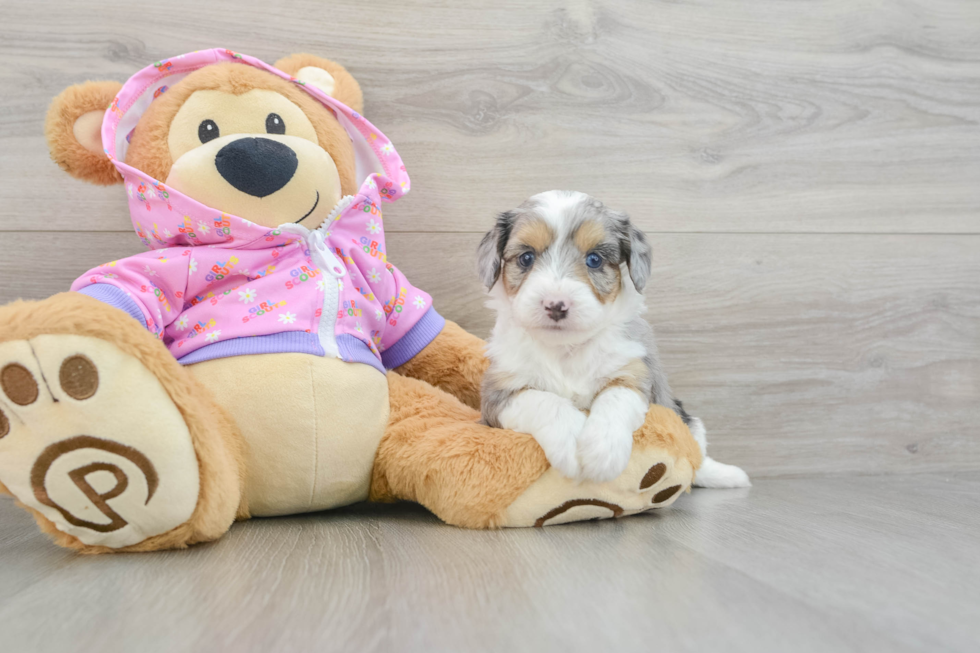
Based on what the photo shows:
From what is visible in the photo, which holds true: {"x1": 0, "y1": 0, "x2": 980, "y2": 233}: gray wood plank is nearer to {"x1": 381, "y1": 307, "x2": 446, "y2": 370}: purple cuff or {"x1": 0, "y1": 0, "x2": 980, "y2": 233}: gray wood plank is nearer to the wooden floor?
the wooden floor

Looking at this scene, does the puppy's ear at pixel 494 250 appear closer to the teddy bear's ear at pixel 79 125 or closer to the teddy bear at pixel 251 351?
the teddy bear at pixel 251 351

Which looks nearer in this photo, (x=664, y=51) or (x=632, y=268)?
(x=632, y=268)

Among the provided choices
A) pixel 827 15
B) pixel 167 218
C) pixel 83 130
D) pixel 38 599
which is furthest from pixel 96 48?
pixel 827 15

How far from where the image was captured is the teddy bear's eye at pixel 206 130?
61.0 inches

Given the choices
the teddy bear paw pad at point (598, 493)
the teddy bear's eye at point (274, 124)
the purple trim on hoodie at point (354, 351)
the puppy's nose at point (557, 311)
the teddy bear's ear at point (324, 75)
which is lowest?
the teddy bear paw pad at point (598, 493)

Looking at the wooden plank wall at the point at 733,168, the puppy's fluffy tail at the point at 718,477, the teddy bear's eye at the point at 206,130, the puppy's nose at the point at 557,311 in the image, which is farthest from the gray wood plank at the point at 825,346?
the teddy bear's eye at the point at 206,130

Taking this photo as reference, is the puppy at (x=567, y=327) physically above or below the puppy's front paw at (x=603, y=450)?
above

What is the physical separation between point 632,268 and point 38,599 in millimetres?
1255

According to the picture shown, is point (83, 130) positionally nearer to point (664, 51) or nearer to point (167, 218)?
point (167, 218)

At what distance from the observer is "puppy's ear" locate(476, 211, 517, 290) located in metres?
1.63

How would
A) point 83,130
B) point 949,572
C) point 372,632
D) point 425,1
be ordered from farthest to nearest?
1. point 425,1
2. point 83,130
3. point 949,572
4. point 372,632

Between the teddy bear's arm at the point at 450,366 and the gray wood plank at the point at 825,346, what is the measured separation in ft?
2.11

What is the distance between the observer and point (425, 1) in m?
2.06

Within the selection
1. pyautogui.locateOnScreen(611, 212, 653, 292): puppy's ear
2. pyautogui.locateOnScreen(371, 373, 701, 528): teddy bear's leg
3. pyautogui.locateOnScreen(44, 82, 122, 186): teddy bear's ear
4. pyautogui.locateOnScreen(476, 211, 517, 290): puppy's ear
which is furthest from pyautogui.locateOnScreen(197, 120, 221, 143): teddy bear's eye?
pyautogui.locateOnScreen(611, 212, 653, 292): puppy's ear
